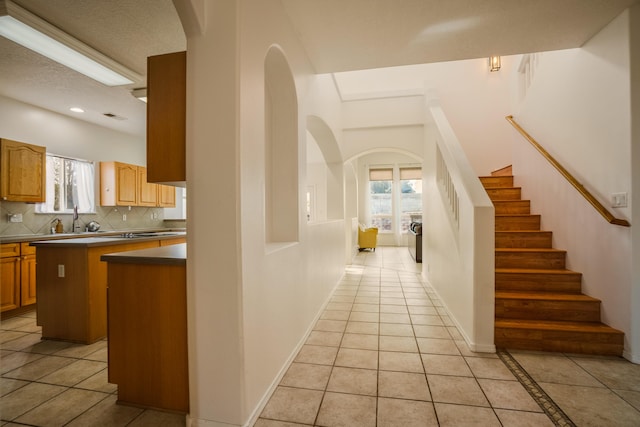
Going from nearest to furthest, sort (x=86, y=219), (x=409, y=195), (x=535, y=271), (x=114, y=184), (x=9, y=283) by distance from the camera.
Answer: (x=535, y=271)
(x=9, y=283)
(x=86, y=219)
(x=114, y=184)
(x=409, y=195)

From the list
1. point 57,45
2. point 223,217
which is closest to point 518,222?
point 223,217

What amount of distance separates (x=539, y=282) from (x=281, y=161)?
2.82 meters

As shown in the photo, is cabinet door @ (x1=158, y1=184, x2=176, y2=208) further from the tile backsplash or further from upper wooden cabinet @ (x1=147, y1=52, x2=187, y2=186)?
upper wooden cabinet @ (x1=147, y1=52, x2=187, y2=186)

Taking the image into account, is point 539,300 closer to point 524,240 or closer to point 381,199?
point 524,240

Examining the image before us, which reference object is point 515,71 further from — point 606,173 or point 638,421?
point 638,421

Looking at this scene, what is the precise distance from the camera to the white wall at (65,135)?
4250mm

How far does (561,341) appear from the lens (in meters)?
2.50

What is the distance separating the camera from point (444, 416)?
172 cm

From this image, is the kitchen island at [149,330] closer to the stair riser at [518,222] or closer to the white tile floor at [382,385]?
the white tile floor at [382,385]

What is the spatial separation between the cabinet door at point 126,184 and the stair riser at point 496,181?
6.26 metres

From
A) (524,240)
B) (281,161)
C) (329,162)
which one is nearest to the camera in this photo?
(281,161)

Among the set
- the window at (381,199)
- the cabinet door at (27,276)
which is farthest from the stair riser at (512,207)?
the window at (381,199)

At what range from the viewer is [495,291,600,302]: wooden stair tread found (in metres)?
2.71

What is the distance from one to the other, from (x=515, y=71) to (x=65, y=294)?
6.40m
